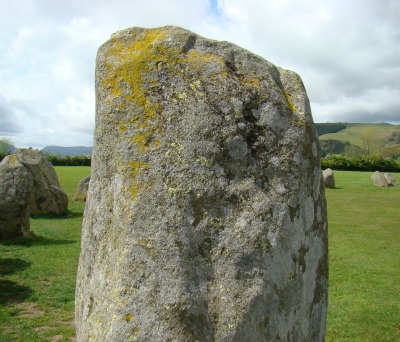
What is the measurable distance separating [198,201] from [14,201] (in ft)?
39.6

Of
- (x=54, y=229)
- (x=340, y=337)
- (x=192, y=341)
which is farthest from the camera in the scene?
(x=54, y=229)

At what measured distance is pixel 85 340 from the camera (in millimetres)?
4043

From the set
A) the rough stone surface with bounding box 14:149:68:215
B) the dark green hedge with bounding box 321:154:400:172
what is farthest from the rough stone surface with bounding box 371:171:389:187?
the dark green hedge with bounding box 321:154:400:172

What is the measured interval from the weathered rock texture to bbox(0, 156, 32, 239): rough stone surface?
35.7ft

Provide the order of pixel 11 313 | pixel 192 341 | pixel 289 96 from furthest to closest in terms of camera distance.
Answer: pixel 11 313 → pixel 289 96 → pixel 192 341

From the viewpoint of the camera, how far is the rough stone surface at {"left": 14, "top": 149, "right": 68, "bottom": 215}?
778 inches

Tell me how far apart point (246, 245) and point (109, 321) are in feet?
4.06

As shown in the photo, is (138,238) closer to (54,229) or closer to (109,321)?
(109,321)

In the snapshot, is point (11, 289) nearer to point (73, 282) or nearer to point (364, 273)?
point (73, 282)

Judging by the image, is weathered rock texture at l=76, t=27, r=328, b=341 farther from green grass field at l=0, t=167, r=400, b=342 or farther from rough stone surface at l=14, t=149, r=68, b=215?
rough stone surface at l=14, t=149, r=68, b=215

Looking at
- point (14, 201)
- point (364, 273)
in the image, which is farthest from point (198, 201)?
point (14, 201)

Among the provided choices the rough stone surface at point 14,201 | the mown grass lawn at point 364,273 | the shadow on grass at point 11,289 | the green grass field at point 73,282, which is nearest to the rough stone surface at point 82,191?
the green grass field at point 73,282

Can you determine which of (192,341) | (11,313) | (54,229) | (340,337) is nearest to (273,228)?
(192,341)

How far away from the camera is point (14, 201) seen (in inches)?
573
